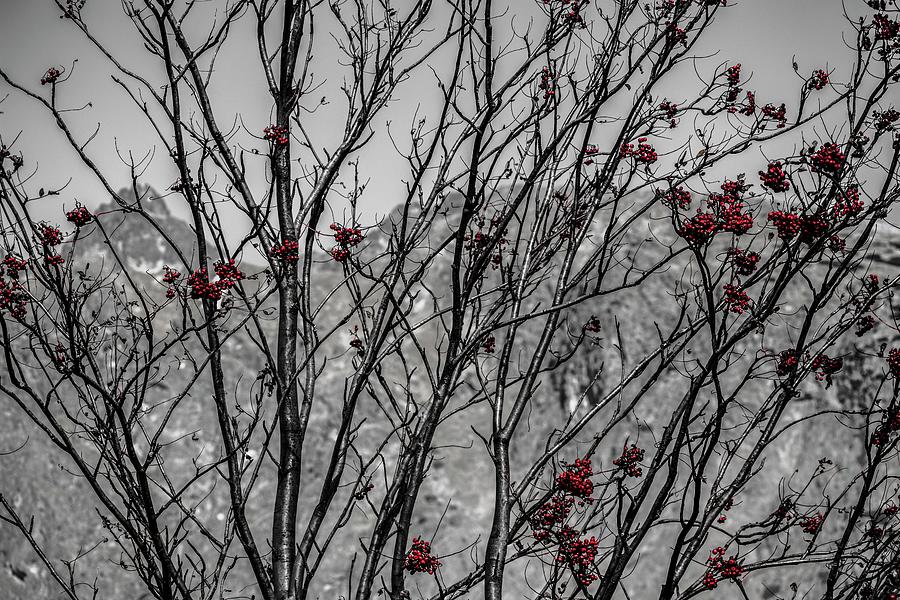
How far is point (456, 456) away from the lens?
6450cm

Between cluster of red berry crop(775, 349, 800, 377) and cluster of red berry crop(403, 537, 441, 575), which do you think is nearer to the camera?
cluster of red berry crop(403, 537, 441, 575)


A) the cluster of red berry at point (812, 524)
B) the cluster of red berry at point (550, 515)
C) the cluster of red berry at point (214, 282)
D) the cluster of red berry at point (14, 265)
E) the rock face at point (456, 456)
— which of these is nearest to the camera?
the cluster of red berry at point (214, 282)

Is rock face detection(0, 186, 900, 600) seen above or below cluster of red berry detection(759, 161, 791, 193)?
above

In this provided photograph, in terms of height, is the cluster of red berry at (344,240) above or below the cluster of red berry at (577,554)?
above

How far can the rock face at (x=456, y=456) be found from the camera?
52.1m

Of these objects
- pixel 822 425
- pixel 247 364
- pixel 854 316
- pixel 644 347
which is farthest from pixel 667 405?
pixel 854 316

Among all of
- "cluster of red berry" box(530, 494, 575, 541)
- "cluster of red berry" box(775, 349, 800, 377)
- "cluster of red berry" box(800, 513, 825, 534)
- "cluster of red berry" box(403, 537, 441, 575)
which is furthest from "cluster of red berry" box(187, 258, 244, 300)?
"cluster of red berry" box(800, 513, 825, 534)

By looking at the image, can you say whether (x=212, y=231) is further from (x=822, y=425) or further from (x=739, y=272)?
(x=822, y=425)

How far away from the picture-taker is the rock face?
171ft

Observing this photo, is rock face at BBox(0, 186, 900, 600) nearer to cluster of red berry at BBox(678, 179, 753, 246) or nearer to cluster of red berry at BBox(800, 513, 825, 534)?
cluster of red berry at BBox(800, 513, 825, 534)

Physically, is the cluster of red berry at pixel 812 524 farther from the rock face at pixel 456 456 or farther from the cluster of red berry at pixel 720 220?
the rock face at pixel 456 456

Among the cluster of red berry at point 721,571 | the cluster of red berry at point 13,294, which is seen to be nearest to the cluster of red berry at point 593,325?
the cluster of red berry at point 721,571

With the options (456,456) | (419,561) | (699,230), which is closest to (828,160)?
(699,230)

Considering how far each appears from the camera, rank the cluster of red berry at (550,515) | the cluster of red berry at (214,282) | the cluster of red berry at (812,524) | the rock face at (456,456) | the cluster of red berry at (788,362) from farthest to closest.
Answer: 1. the rock face at (456,456)
2. the cluster of red berry at (812,524)
3. the cluster of red berry at (550,515)
4. the cluster of red berry at (788,362)
5. the cluster of red berry at (214,282)
